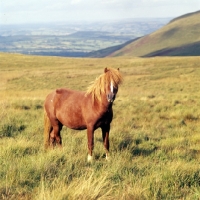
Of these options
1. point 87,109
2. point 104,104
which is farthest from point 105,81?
point 87,109

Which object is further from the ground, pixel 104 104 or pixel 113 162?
pixel 104 104

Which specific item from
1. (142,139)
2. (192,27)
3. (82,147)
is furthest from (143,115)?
(192,27)

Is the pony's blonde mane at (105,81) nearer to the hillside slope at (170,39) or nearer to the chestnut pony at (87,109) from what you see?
the chestnut pony at (87,109)

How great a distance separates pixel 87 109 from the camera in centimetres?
604

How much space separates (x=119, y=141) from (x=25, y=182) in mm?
3689

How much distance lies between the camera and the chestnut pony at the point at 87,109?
227 inches

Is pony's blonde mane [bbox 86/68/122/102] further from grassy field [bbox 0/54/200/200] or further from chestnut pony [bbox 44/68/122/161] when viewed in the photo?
grassy field [bbox 0/54/200/200]

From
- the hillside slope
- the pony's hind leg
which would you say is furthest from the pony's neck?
the hillside slope

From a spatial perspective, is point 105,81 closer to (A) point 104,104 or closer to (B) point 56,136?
(A) point 104,104

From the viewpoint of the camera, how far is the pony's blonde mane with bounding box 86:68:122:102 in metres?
5.70

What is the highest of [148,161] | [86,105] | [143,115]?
[86,105]

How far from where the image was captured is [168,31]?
493ft

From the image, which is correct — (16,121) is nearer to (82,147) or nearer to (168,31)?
(82,147)

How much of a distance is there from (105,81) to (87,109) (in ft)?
2.19
